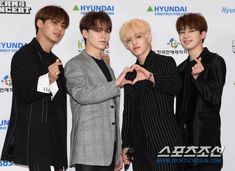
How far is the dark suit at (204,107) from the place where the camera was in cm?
243

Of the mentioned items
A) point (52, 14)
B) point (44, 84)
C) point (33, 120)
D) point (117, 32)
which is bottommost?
point (33, 120)

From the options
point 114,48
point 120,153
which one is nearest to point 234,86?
point 114,48

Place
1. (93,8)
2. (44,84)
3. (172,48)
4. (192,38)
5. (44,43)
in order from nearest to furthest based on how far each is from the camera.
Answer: (44,84), (44,43), (192,38), (93,8), (172,48)

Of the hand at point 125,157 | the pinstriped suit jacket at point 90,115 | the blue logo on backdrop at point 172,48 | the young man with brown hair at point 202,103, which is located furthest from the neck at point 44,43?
the blue logo on backdrop at point 172,48

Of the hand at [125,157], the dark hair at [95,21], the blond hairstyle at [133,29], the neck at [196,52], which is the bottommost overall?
the hand at [125,157]

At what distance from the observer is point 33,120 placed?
2.17 metres

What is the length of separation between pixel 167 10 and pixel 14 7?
1.23 metres

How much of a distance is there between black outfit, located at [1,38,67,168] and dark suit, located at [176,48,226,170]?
820 millimetres

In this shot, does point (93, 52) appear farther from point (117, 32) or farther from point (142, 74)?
point (117, 32)

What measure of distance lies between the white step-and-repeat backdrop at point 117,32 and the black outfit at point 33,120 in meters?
0.67

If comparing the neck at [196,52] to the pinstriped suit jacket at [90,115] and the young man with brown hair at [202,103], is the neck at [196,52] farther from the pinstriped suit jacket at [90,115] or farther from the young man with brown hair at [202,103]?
the pinstriped suit jacket at [90,115]

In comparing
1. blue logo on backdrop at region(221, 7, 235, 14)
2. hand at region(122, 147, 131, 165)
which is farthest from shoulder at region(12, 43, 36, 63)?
blue logo on backdrop at region(221, 7, 235, 14)

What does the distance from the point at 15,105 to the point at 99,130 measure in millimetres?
531

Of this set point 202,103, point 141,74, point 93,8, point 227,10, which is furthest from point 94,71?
point 227,10
